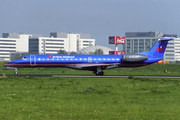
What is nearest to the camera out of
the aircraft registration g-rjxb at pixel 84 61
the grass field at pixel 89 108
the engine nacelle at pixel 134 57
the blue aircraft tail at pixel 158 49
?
the grass field at pixel 89 108

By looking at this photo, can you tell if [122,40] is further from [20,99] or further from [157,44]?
[20,99]

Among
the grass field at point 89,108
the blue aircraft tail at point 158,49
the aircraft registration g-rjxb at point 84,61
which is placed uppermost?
the blue aircraft tail at point 158,49

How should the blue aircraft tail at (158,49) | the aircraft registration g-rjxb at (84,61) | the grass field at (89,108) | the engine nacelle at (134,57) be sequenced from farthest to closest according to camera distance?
A: the blue aircraft tail at (158,49)
the engine nacelle at (134,57)
the aircraft registration g-rjxb at (84,61)
the grass field at (89,108)

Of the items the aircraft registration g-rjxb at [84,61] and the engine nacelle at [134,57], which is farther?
the engine nacelle at [134,57]

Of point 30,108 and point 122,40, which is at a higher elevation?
point 122,40

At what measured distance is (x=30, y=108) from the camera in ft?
50.3

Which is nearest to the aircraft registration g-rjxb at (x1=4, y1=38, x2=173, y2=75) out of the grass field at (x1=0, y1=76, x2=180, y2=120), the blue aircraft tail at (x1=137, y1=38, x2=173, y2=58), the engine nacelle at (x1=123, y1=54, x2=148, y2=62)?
the engine nacelle at (x1=123, y1=54, x2=148, y2=62)

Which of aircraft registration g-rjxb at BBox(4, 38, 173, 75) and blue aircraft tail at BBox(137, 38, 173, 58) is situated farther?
blue aircraft tail at BBox(137, 38, 173, 58)

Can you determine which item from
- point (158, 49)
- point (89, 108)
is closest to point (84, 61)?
point (158, 49)

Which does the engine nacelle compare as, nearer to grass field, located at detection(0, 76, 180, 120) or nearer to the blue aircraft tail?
the blue aircraft tail

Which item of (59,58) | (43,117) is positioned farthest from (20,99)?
(59,58)

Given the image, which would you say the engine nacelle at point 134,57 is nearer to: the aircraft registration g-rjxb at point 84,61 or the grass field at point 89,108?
the aircraft registration g-rjxb at point 84,61

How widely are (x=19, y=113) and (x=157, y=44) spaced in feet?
128

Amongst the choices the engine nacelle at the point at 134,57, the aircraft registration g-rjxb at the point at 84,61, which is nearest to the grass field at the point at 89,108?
the aircraft registration g-rjxb at the point at 84,61
